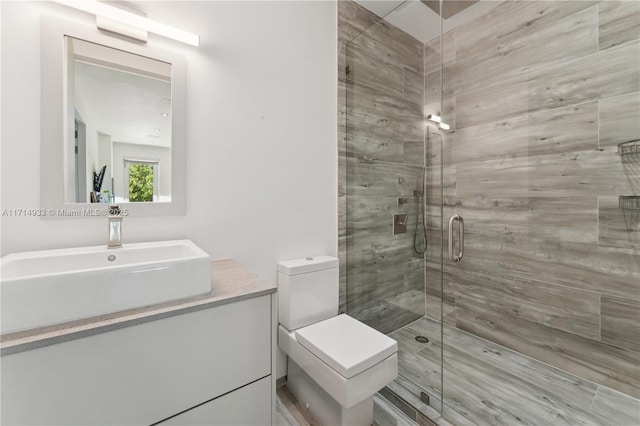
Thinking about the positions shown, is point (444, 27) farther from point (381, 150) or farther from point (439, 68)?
point (381, 150)

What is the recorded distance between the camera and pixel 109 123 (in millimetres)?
1262

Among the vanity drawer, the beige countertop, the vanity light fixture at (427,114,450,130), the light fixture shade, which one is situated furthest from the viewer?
the vanity light fixture at (427,114,450,130)

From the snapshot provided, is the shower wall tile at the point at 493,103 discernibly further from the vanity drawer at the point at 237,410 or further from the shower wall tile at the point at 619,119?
the vanity drawer at the point at 237,410

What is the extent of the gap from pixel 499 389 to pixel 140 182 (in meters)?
2.37

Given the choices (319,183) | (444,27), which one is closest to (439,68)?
(444,27)

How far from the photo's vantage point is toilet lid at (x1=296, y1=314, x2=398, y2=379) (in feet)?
4.06

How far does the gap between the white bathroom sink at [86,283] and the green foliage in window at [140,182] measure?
0.83 ft

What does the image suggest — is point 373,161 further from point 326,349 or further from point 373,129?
point 326,349

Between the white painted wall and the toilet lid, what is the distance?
1.45ft

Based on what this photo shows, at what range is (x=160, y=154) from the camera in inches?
53.9

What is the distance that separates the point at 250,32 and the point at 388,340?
1.88m

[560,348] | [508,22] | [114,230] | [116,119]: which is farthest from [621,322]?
[116,119]

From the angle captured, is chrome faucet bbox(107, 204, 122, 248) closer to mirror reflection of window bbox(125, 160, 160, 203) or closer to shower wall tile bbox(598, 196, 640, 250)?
mirror reflection of window bbox(125, 160, 160, 203)

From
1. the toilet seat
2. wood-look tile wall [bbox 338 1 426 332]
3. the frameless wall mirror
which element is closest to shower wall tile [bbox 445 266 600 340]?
wood-look tile wall [bbox 338 1 426 332]
